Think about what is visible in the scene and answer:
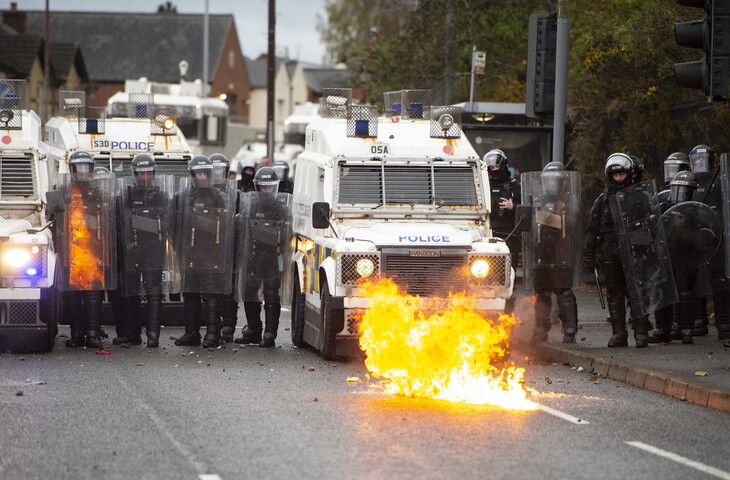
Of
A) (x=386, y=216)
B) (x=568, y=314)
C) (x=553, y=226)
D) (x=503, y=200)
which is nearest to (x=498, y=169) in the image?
(x=503, y=200)

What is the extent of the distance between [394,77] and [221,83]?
5630 centimetres

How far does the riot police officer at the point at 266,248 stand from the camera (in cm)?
1697

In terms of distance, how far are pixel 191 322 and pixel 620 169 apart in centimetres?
533

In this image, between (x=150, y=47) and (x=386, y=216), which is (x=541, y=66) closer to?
(x=386, y=216)

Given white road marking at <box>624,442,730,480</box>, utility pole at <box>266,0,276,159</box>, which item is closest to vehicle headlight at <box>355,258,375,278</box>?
white road marking at <box>624,442,730,480</box>

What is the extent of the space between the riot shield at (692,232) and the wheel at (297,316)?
4.21 metres

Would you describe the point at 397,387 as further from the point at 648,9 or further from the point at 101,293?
the point at 648,9

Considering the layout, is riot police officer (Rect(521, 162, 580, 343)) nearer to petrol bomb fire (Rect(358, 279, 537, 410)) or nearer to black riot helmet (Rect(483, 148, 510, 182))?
black riot helmet (Rect(483, 148, 510, 182))

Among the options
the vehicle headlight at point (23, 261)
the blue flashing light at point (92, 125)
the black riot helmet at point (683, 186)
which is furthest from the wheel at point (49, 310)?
the black riot helmet at point (683, 186)

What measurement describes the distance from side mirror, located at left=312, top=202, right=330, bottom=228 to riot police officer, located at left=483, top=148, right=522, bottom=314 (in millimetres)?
2738

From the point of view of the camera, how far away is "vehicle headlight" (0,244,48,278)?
615 inches

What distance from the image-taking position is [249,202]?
17078mm

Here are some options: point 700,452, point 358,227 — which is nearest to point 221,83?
point 358,227

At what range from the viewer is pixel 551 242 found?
16.5 m
